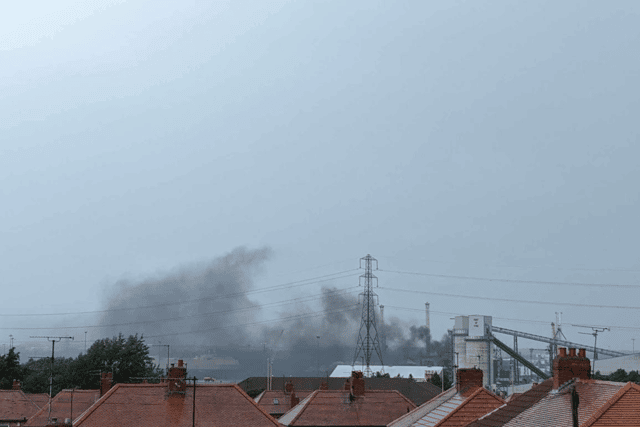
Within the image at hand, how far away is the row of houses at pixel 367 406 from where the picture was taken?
31219 mm

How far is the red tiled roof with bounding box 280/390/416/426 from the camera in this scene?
68125mm

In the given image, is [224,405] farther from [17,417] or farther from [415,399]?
[415,399]

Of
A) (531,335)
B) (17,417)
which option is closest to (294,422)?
(17,417)

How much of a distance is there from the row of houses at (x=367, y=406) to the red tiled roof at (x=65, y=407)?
0.10 meters

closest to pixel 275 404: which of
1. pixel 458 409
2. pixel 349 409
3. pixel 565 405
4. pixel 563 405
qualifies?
pixel 349 409

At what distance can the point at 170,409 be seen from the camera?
169ft

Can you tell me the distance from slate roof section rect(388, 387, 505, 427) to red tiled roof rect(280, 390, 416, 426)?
55.1 feet

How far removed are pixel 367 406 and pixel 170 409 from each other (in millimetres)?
24549

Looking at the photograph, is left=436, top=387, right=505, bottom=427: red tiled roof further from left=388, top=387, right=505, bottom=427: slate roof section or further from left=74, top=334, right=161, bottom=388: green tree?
left=74, top=334, right=161, bottom=388: green tree

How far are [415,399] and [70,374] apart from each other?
198 ft

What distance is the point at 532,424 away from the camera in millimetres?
32094

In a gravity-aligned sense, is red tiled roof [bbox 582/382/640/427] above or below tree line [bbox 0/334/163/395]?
above

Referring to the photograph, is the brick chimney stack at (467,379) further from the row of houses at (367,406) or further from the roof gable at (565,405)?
the roof gable at (565,405)

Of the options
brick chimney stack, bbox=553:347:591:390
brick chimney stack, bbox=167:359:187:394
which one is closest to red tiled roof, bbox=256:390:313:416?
brick chimney stack, bbox=167:359:187:394
